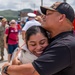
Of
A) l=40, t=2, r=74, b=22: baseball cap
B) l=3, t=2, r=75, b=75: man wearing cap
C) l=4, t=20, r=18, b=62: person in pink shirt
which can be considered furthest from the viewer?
l=4, t=20, r=18, b=62: person in pink shirt

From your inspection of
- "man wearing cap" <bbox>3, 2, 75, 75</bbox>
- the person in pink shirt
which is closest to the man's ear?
"man wearing cap" <bbox>3, 2, 75, 75</bbox>

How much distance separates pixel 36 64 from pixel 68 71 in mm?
255

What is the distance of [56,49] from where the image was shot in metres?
1.90

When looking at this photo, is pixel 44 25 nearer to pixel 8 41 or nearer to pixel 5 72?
pixel 5 72

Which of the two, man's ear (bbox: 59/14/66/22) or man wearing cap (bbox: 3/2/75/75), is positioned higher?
man's ear (bbox: 59/14/66/22)

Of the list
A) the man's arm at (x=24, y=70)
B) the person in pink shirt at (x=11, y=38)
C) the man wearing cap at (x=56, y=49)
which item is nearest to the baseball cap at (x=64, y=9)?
the man wearing cap at (x=56, y=49)

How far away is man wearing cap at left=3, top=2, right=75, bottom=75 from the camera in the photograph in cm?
188

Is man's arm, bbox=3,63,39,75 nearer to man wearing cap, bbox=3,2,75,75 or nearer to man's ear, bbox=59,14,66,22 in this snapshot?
man wearing cap, bbox=3,2,75,75

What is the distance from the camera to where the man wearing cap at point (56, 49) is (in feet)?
6.18

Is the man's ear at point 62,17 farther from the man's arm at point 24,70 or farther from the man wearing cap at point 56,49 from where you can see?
the man's arm at point 24,70

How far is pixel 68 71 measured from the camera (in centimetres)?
198

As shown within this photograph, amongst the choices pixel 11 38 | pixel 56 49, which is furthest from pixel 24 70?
pixel 11 38

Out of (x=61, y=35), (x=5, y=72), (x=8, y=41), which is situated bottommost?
(x=8, y=41)

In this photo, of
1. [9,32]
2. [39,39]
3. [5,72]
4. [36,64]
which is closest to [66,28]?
[39,39]
